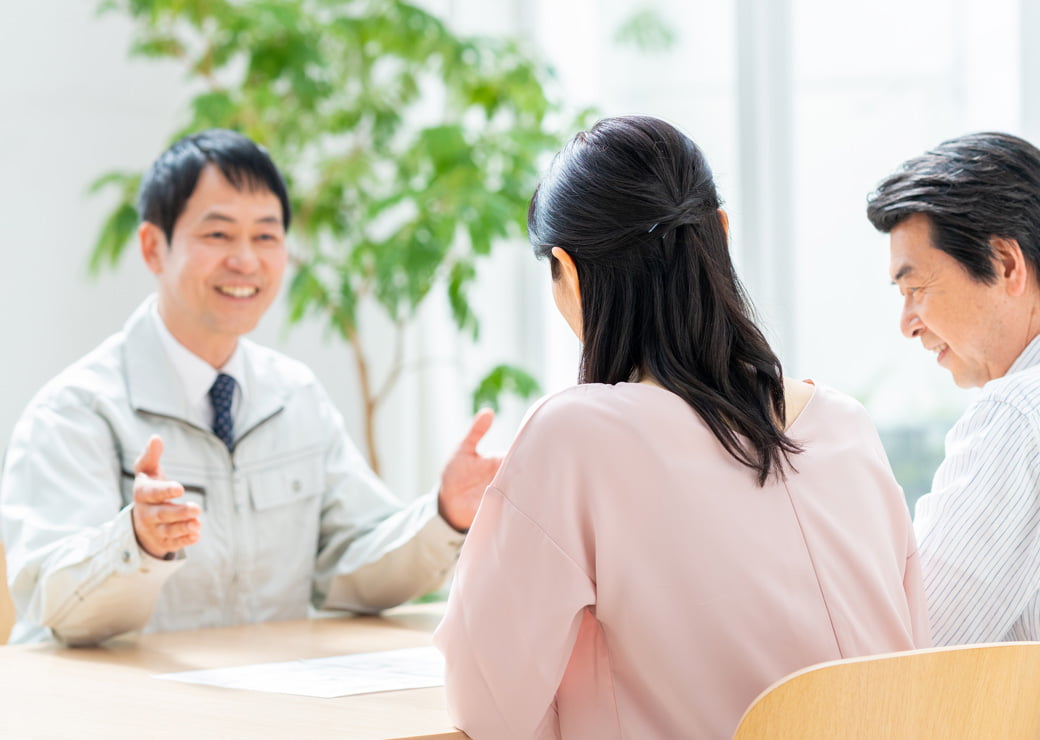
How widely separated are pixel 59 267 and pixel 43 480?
1.64m

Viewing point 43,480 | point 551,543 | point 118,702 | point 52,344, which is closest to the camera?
point 551,543

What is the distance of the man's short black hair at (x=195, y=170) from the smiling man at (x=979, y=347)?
105 centimetres

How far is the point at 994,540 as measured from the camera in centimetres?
133

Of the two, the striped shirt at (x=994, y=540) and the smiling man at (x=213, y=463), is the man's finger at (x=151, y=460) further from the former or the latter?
the striped shirt at (x=994, y=540)

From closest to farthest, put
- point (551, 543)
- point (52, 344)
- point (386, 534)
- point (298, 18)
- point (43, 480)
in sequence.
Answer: point (551, 543) < point (43, 480) < point (386, 534) < point (298, 18) < point (52, 344)

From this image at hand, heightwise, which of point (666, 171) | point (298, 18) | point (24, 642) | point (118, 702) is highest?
point (298, 18)

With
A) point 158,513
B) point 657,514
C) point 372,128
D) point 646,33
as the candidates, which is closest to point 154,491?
point 158,513

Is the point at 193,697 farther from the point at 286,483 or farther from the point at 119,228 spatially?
the point at 119,228

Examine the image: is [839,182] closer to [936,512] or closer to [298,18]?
[298,18]

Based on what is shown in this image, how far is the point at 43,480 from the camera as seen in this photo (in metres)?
1.75

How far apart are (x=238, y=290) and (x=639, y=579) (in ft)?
3.81

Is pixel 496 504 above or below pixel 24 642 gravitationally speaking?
above

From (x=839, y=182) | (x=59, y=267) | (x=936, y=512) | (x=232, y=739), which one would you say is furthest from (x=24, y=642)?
(x=839, y=182)

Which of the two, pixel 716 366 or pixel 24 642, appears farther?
pixel 24 642
